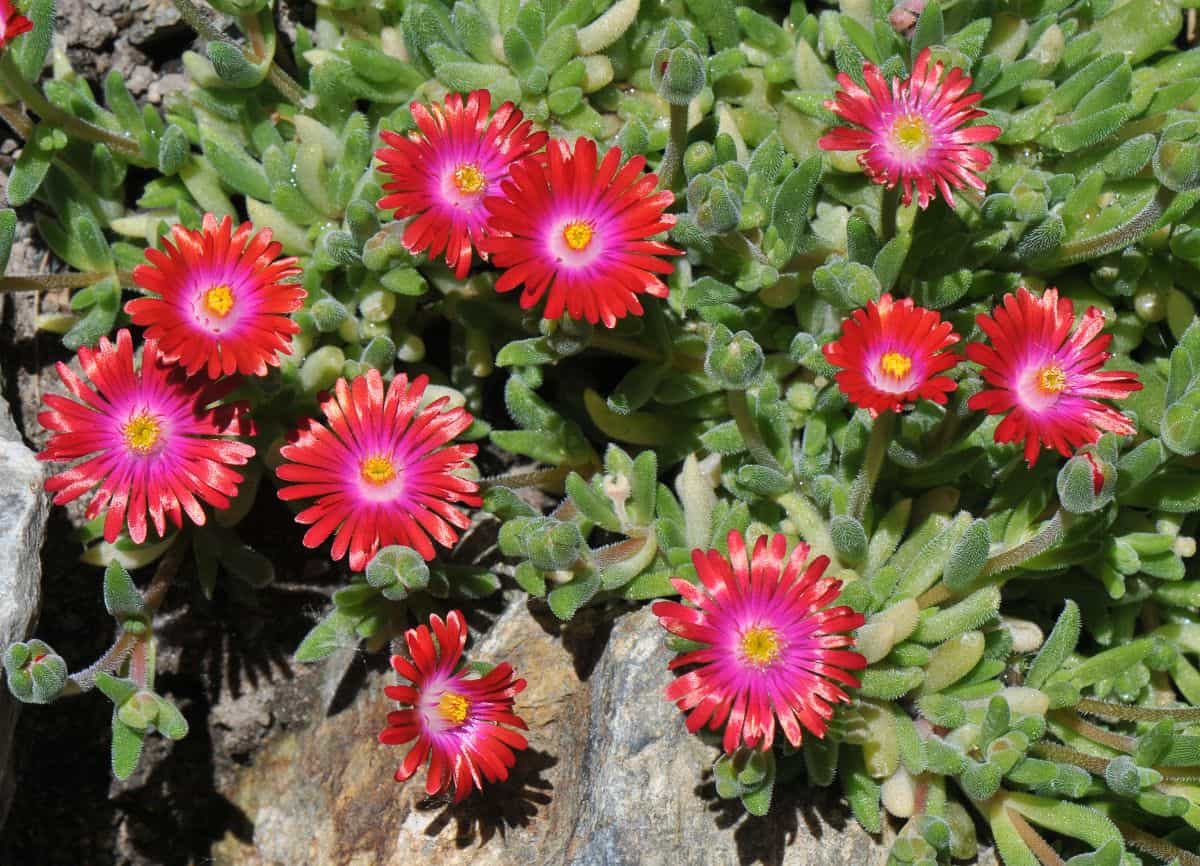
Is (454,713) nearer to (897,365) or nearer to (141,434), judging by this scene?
(141,434)

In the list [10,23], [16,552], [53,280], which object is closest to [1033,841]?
[16,552]

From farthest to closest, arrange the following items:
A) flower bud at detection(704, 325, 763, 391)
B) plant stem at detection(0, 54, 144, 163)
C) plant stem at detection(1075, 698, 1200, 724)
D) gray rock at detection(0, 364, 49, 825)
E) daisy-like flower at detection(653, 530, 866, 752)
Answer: plant stem at detection(0, 54, 144, 163) → plant stem at detection(1075, 698, 1200, 724) → gray rock at detection(0, 364, 49, 825) → flower bud at detection(704, 325, 763, 391) → daisy-like flower at detection(653, 530, 866, 752)

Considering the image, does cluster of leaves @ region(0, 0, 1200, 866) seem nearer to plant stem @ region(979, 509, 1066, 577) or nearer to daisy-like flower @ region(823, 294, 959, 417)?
plant stem @ region(979, 509, 1066, 577)

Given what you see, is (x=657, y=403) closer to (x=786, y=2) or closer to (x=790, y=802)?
(x=790, y=802)

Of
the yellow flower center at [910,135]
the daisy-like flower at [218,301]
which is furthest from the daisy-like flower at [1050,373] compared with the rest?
the daisy-like flower at [218,301]

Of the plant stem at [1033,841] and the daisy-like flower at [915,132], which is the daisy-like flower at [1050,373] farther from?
the plant stem at [1033,841]

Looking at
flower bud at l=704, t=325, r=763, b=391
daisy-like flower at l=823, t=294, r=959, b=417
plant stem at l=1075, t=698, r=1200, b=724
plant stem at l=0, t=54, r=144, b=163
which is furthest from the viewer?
plant stem at l=0, t=54, r=144, b=163

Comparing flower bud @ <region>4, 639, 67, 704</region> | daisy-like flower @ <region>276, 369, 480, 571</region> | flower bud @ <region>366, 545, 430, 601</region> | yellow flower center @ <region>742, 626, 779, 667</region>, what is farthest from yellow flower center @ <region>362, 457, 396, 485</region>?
yellow flower center @ <region>742, 626, 779, 667</region>
